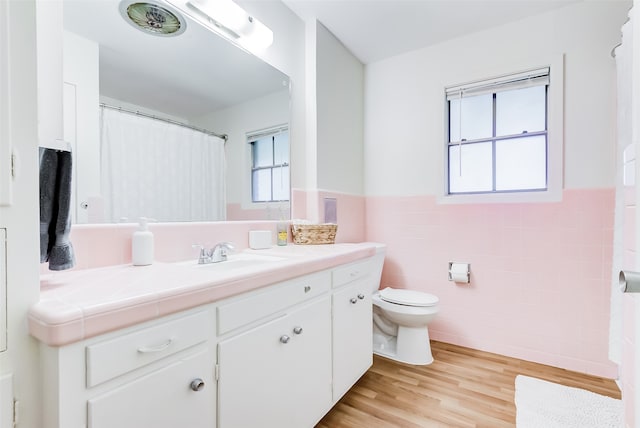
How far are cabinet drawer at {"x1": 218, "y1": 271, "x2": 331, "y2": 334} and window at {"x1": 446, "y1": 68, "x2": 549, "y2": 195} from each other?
166 cm

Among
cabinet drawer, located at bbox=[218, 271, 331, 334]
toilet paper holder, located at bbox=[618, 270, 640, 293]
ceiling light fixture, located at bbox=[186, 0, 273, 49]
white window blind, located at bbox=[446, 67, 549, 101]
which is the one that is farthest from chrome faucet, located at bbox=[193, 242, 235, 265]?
white window blind, located at bbox=[446, 67, 549, 101]

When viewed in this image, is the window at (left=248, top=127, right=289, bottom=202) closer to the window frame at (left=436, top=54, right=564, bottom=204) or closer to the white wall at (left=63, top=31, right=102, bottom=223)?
the white wall at (left=63, top=31, right=102, bottom=223)

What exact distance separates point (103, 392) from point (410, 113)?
8.71 feet

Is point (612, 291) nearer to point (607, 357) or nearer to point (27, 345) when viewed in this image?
point (607, 357)

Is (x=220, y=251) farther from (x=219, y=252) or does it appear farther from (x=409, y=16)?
(x=409, y=16)

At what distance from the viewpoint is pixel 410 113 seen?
8.66ft

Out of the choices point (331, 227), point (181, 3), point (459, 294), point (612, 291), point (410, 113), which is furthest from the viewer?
point (410, 113)

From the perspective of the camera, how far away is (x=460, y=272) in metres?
2.38

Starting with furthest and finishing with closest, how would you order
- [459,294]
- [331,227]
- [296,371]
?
[459,294], [331,227], [296,371]

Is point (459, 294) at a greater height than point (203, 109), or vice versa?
point (203, 109)

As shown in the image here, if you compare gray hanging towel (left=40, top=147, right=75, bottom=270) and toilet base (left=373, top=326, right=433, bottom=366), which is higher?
gray hanging towel (left=40, top=147, right=75, bottom=270)

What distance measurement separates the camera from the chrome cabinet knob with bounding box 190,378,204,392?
0.88m

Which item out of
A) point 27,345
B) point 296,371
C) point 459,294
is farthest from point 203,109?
point 459,294

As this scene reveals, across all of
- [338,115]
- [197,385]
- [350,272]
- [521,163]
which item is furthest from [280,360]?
[521,163]
